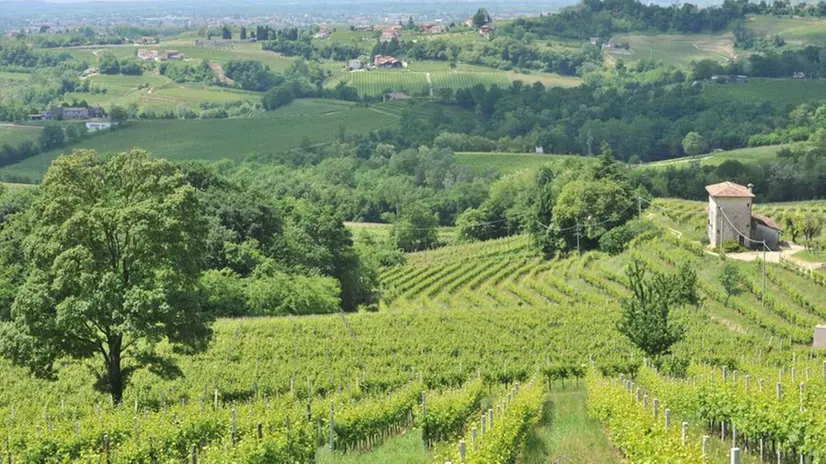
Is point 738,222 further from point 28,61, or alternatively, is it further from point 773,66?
point 28,61

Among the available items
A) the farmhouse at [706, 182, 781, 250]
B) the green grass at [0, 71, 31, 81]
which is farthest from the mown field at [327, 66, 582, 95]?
the farmhouse at [706, 182, 781, 250]

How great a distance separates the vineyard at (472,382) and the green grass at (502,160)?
59405 mm

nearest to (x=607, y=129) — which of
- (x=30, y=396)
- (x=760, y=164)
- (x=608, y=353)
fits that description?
(x=760, y=164)

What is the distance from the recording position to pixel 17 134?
403ft

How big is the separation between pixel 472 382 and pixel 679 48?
555 ft

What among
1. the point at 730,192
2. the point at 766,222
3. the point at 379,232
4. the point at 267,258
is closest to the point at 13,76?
the point at 379,232

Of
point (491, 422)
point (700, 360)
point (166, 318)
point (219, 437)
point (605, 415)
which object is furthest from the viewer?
point (700, 360)

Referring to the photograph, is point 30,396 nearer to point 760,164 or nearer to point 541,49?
point 760,164

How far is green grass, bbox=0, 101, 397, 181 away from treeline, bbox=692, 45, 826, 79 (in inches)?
1860

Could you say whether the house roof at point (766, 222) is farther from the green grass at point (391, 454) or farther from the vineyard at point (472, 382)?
the green grass at point (391, 454)

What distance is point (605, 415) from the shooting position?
2161cm

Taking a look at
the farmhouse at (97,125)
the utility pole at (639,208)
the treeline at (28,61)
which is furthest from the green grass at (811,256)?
the treeline at (28,61)

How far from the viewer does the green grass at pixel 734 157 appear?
104137mm

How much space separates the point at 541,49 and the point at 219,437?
176 m
